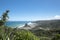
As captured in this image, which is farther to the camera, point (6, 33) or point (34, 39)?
point (34, 39)

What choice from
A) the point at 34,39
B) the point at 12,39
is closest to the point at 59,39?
the point at 34,39

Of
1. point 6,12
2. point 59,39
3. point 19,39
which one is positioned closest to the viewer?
point 19,39

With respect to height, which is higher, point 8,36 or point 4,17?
point 4,17

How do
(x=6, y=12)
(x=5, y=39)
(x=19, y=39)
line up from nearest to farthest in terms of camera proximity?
(x=5, y=39) → (x=19, y=39) → (x=6, y=12)

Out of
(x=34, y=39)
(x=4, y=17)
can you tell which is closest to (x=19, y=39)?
(x=34, y=39)

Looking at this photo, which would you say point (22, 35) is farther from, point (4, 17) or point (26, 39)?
point (4, 17)

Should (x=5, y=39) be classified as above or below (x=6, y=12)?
below

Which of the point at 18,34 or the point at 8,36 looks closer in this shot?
the point at 8,36

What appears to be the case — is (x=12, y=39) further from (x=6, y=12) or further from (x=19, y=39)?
(x=6, y=12)

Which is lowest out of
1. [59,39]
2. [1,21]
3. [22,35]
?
[59,39]
